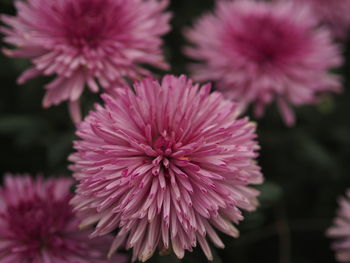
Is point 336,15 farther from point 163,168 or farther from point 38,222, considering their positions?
point 38,222

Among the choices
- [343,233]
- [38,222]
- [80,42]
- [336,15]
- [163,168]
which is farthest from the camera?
[336,15]

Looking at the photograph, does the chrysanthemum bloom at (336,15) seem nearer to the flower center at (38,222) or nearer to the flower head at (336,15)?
the flower head at (336,15)

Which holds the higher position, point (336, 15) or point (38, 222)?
point (336, 15)

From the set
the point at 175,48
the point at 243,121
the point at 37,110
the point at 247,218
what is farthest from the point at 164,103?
the point at 175,48

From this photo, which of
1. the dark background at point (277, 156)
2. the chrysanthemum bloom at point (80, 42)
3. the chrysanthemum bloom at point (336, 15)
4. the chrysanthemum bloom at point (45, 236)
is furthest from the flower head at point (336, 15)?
the chrysanthemum bloom at point (45, 236)

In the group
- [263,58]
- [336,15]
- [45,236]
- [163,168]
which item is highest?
[336,15]

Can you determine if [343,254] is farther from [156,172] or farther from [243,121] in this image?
[156,172]

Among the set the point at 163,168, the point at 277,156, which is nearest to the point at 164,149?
the point at 163,168
